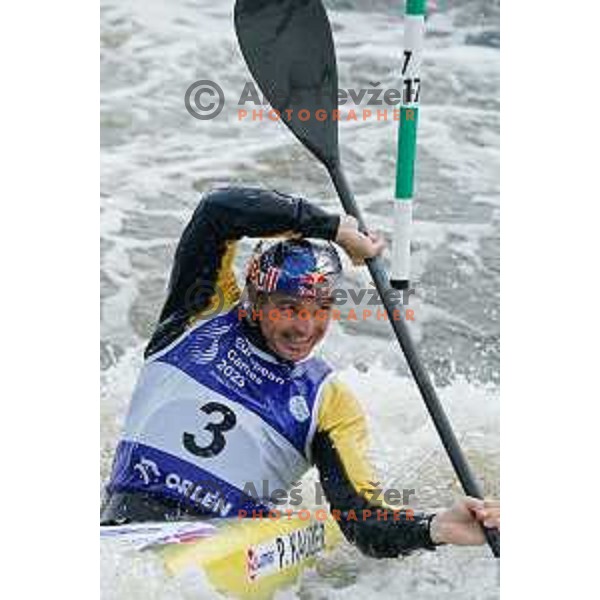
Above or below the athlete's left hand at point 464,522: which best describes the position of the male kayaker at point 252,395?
above

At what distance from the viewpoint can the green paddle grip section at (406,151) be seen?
2.02 m

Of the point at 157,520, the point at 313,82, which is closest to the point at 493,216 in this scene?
the point at 313,82

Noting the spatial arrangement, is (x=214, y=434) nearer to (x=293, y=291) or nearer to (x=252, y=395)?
(x=252, y=395)

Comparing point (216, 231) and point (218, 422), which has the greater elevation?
point (216, 231)

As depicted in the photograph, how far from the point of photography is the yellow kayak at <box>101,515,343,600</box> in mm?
1890

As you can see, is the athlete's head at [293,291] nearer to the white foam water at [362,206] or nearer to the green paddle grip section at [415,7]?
the white foam water at [362,206]

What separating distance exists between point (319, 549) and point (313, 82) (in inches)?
23.1

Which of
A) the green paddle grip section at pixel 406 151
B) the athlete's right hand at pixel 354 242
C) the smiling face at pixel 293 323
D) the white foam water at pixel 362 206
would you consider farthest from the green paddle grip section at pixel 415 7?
the smiling face at pixel 293 323

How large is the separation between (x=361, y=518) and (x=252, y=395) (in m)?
0.20

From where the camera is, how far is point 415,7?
6.59 ft

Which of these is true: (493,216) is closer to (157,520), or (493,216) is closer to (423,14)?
(423,14)

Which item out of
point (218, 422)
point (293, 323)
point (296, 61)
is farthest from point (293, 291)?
point (296, 61)

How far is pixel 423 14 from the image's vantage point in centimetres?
202

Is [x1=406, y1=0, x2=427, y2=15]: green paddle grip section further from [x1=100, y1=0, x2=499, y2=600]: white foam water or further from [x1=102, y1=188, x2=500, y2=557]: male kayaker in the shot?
[x1=102, y1=188, x2=500, y2=557]: male kayaker
